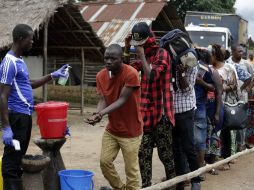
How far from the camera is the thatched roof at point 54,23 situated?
11.4 m

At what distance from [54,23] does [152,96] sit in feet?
30.0

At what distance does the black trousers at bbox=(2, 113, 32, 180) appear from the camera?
4.27 meters

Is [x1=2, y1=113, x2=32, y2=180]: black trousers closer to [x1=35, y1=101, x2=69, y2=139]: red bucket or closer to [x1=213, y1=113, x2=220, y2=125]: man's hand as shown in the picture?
[x1=35, y1=101, x2=69, y2=139]: red bucket

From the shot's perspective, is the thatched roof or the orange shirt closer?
the orange shirt

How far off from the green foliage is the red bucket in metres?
26.3

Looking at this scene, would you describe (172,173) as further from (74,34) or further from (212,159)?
(74,34)

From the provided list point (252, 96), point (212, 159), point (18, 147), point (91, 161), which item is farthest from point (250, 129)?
point (18, 147)

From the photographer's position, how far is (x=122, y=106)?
4668 millimetres

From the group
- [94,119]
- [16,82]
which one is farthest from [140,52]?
[16,82]

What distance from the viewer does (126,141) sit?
4.73 metres

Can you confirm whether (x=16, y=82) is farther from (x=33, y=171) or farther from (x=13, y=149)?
(x=33, y=171)

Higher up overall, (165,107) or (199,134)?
(165,107)

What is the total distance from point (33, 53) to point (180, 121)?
39.0 ft

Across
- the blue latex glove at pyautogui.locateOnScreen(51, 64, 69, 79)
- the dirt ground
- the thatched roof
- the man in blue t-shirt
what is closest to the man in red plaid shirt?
the blue latex glove at pyautogui.locateOnScreen(51, 64, 69, 79)
